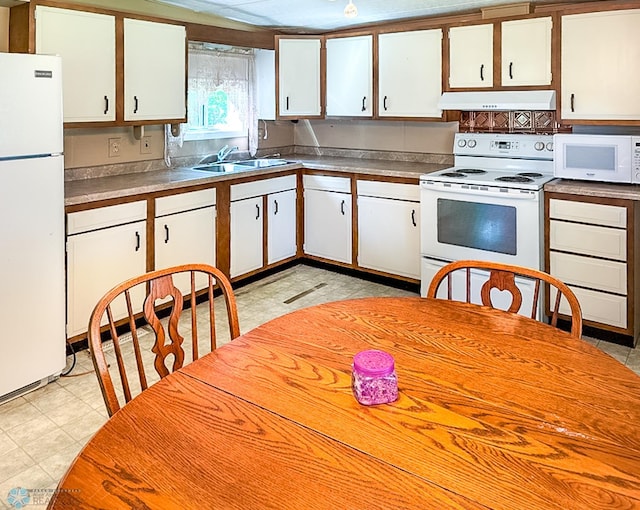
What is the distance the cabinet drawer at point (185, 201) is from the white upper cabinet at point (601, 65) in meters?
2.43

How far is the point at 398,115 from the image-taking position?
170 inches

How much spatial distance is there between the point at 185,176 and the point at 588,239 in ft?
8.62

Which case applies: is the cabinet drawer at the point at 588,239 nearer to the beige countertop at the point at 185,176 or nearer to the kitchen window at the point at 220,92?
the beige countertop at the point at 185,176

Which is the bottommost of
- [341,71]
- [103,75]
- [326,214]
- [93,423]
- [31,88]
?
[93,423]

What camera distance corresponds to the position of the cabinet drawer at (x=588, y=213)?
308 cm

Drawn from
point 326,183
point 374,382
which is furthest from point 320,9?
point 374,382

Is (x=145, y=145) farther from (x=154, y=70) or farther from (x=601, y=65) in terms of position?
(x=601, y=65)

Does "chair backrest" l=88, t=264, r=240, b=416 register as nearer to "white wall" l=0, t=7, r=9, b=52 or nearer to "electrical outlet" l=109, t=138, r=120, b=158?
"electrical outlet" l=109, t=138, r=120, b=158

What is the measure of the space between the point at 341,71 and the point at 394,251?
1603 mm

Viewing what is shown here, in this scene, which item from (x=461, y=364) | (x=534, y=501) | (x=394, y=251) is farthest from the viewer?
(x=394, y=251)

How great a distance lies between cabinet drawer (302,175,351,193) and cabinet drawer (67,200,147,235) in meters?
1.62

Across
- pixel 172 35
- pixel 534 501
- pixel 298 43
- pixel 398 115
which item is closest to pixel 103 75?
pixel 172 35

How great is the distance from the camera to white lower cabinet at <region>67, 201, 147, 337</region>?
9.96 feet

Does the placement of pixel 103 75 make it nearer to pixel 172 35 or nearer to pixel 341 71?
pixel 172 35
